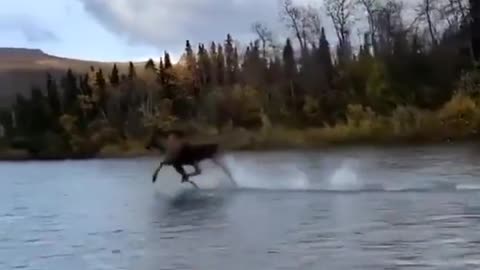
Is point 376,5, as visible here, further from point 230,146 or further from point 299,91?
point 230,146

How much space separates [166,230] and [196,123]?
58.4m

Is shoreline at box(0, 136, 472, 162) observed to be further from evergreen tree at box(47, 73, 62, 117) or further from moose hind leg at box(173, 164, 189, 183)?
moose hind leg at box(173, 164, 189, 183)

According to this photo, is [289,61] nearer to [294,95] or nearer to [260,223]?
[294,95]

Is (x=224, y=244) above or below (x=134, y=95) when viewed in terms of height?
below

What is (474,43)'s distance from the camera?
73.4 meters

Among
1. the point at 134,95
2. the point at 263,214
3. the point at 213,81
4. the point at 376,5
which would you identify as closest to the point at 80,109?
the point at 134,95

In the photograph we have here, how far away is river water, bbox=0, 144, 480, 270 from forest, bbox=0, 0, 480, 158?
105 ft

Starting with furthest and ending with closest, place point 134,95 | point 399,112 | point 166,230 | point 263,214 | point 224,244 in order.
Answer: point 134,95
point 399,112
point 263,214
point 166,230
point 224,244

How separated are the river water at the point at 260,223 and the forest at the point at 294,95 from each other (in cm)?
3211

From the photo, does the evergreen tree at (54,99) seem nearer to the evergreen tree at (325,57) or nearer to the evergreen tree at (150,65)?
the evergreen tree at (150,65)

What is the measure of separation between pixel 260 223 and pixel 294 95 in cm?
6260

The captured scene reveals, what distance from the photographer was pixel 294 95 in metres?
82.1

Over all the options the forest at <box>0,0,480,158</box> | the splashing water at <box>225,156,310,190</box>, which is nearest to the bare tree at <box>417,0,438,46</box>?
the forest at <box>0,0,480,158</box>

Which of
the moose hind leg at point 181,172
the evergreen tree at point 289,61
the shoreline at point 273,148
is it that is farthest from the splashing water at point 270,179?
the evergreen tree at point 289,61
